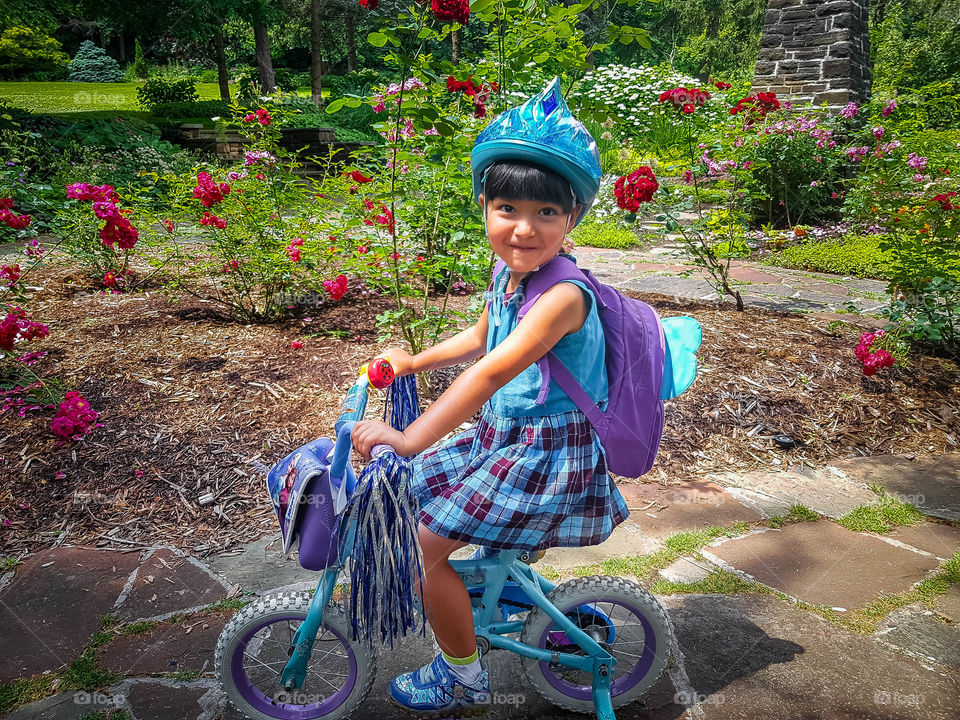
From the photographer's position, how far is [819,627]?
2100 mm

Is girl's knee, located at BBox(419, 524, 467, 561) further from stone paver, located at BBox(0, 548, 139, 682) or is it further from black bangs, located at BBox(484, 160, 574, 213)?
stone paver, located at BBox(0, 548, 139, 682)

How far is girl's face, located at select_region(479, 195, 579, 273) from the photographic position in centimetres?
143

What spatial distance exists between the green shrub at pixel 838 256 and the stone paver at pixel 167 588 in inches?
282

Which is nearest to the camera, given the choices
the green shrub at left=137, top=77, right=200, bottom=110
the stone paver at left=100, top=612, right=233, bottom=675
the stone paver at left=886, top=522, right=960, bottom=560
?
the stone paver at left=100, top=612, right=233, bottom=675

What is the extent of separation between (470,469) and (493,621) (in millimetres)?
502

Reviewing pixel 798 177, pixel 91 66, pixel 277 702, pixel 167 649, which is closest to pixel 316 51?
pixel 798 177

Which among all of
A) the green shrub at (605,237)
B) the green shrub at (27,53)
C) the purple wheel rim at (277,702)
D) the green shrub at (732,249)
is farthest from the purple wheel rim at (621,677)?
the green shrub at (27,53)

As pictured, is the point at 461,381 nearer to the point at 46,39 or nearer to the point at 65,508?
the point at 65,508

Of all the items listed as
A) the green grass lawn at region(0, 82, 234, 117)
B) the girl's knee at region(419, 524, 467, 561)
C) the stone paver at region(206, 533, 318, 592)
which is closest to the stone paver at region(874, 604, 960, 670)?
the girl's knee at region(419, 524, 467, 561)

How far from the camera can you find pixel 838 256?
736cm

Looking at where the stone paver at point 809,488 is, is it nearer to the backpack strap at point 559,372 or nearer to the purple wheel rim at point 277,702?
the backpack strap at point 559,372

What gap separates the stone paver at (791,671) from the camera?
1758 mm

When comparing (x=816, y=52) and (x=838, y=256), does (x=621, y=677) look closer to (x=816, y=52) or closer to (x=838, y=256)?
(x=838, y=256)

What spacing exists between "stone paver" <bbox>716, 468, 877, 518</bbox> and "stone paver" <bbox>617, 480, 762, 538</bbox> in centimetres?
16
